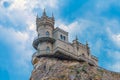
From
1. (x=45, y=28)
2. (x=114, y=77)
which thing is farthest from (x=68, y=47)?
(x=114, y=77)

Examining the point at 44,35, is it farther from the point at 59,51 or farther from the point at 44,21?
the point at 59,51

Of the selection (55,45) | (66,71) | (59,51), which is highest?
(55,45)

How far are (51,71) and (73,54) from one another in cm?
1013

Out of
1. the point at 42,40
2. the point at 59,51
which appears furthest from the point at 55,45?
the point at 42,40

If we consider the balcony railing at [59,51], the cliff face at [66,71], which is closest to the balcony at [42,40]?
the balcony railing at [59,51]

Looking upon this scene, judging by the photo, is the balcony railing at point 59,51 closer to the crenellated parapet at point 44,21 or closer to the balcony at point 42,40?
the balcony at point 42,40

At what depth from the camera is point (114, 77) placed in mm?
115000

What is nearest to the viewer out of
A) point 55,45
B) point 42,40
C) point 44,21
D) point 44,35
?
point 55,45

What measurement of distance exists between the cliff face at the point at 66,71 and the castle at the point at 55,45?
83.4 inches

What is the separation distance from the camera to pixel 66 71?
357 feet

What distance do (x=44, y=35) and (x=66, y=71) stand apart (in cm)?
1565

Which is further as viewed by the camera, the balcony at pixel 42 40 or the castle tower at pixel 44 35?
the balcony at pixel 42 40

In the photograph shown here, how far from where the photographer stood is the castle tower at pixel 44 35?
4491 inches

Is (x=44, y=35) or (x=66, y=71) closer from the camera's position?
(x=66, y=71)
